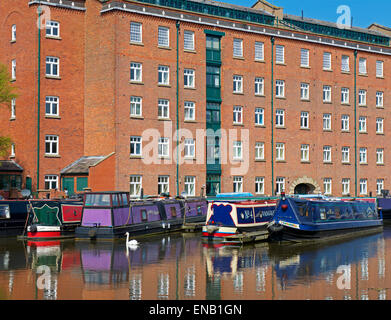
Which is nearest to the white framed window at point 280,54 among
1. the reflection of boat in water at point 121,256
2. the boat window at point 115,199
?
the reflection of boat in water at point 121,256

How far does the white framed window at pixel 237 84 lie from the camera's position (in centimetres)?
5381

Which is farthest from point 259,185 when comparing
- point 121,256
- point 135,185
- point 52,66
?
point 121,256

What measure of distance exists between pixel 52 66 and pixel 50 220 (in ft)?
55.0

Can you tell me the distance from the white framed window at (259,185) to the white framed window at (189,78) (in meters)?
10.4

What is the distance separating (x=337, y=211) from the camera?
40.2 meters

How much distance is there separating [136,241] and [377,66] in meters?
38.9

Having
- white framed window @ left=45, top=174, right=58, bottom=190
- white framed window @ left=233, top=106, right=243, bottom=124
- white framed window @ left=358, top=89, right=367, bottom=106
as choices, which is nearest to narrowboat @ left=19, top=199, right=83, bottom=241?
white framed window @ left=45, top=174, right=58, bottom=190

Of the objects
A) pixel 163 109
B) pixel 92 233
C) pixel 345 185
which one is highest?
pixel 163 109

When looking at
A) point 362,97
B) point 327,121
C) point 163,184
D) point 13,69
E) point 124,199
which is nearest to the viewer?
point 124,199

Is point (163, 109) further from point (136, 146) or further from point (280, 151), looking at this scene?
point (280, 151)

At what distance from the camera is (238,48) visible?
53938 mm

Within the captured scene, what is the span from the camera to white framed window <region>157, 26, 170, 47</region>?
163 feet

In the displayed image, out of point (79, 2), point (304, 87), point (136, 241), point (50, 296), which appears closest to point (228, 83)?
point (304, 87)

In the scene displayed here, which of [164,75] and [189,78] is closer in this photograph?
[164,75]
